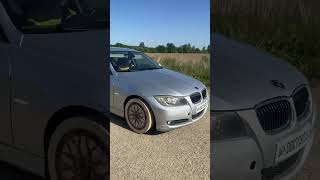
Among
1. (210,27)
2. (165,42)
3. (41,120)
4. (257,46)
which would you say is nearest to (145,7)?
(165,42)

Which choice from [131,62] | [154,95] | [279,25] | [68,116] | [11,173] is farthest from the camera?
[11,173]

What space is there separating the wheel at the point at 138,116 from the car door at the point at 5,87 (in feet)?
3.89

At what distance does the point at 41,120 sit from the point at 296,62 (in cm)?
167

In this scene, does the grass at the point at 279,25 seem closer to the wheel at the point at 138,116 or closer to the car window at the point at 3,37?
the wheel at the point at 138,116

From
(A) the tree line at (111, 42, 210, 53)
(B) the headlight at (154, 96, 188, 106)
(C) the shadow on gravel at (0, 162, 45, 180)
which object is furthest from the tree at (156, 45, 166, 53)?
(C) the shadow on gravel at (0, 162, 45, 180)

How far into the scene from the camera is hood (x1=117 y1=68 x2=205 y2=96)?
2.14 m

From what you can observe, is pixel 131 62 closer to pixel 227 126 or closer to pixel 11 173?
pixel 227 126

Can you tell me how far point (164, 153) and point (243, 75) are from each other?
21.8 inches

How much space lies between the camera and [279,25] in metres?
2.07

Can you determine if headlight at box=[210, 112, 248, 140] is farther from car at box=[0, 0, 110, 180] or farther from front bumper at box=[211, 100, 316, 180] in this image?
car at box=[0, 0, 110, 180]

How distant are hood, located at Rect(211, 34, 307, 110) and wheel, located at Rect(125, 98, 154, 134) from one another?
0.36 metres

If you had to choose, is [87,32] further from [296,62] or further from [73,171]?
[296,62]

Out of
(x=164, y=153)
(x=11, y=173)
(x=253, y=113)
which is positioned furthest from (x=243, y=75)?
(x=11, y=173)

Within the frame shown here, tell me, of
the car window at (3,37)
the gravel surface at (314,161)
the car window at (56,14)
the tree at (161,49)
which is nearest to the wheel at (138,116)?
the tree at (161,49)
